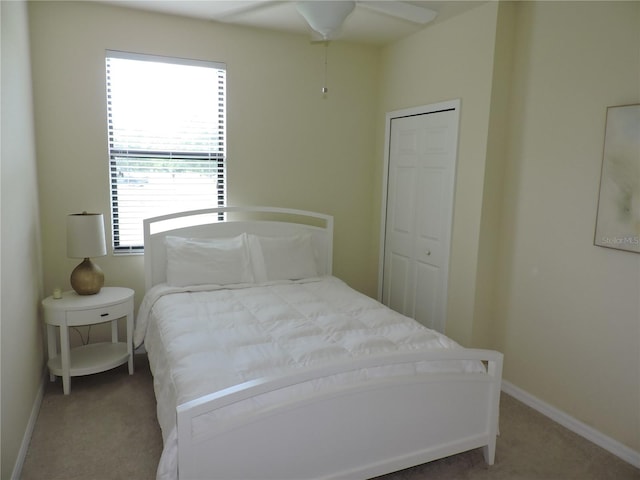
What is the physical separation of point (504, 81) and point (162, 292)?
272 cm

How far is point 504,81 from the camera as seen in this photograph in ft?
10.2

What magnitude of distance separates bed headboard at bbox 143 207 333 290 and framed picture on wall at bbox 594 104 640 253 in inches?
81.3

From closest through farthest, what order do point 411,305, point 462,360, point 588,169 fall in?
point 462,360 → point 588,169 → point 411,305

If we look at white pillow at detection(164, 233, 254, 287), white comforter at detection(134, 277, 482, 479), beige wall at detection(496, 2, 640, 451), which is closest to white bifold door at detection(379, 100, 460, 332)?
beige wall at detection(496, 2, 640, 451)

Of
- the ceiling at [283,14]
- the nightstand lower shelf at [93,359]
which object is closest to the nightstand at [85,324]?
the nightstand lower shelf at [93,359]

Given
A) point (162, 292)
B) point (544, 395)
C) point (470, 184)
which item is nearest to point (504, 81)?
point (470, 184)

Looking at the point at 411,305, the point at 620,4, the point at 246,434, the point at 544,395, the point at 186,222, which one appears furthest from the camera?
the point at 411,305

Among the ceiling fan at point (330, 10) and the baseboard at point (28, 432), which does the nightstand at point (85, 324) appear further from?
the ceiling fan at point (330, 10)

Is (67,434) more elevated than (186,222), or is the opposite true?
(186,222)

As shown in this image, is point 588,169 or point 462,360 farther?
point 588,169

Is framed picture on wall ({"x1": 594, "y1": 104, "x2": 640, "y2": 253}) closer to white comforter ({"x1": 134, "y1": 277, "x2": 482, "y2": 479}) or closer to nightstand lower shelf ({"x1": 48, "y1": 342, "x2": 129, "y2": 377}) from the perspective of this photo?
Answer: white comforter ({"x1": 134, "y1": 277, "x2": 482, "y2": 479})

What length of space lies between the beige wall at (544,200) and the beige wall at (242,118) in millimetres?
883

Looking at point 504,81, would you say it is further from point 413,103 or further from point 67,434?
point 67,434

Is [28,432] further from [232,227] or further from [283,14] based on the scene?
[283,14]
